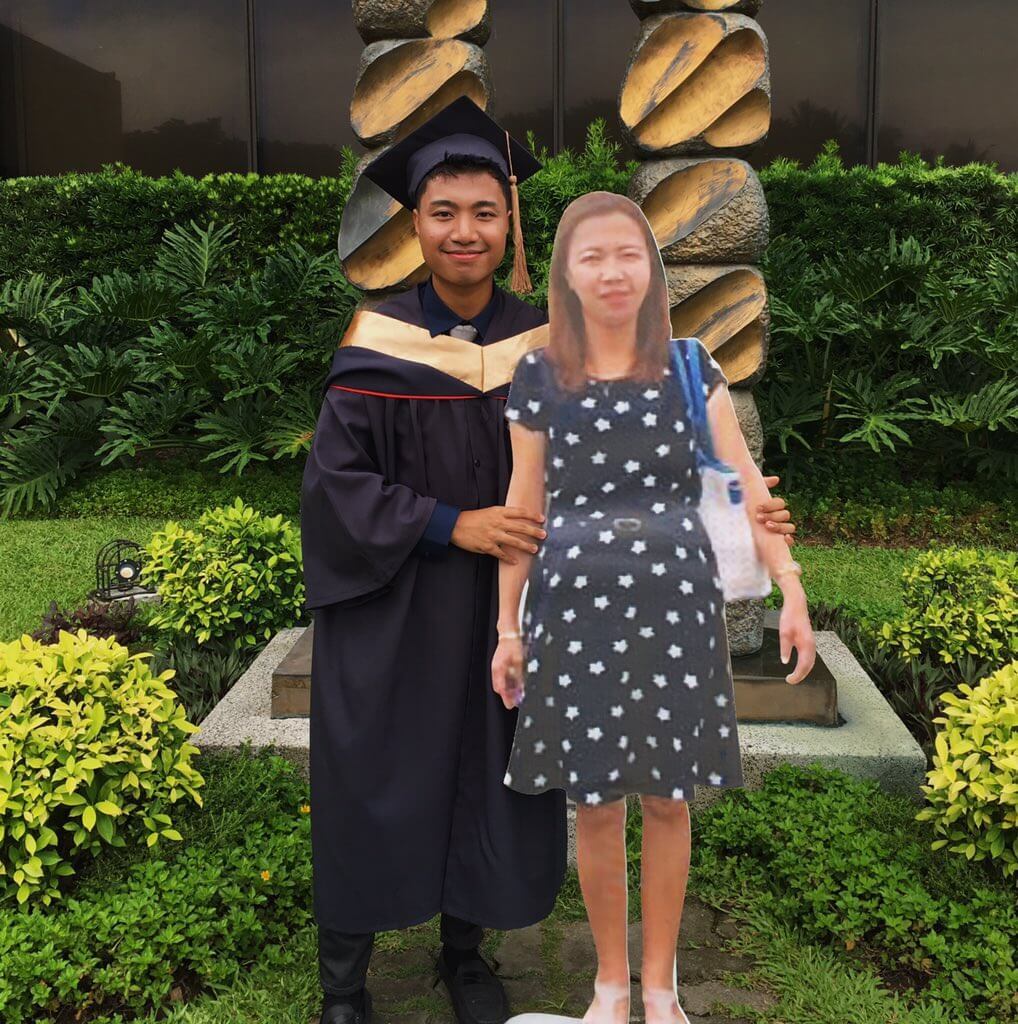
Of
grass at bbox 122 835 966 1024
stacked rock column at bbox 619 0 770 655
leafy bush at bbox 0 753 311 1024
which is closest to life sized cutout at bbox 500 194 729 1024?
grass at bbox 122 835 966 1024

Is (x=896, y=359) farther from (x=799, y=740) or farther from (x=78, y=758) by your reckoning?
(x=78, y=758)

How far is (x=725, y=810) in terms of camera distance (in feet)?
10.4

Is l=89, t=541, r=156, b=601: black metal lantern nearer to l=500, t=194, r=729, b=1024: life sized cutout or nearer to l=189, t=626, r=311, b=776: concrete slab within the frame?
l=189, t=626, r=311, b=776: concrete slab

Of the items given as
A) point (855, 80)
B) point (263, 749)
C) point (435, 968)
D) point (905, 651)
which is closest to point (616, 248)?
point (435, 968)

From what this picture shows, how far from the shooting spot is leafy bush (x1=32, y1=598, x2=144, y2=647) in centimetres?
454

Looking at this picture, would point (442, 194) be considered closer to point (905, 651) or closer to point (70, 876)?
point (70, 876)

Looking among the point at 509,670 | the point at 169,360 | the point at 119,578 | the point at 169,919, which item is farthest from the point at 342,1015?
the point at 169,360

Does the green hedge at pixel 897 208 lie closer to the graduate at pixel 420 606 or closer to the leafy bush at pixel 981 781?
the leafy bush at pixel 981 781

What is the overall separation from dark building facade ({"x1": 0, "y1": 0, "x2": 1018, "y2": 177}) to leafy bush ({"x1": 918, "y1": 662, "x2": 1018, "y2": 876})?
6.20 metres

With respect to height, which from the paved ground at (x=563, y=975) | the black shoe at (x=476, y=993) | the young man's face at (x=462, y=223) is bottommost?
the paved ground at (x=563, y=975)

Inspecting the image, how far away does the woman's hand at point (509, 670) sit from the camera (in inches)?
75.9

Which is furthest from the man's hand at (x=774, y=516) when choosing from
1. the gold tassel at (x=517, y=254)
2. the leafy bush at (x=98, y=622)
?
the leafy bush at (x=98, y=622)

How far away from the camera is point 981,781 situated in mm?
2643

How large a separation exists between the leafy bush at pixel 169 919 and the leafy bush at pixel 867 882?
1.25 meters
